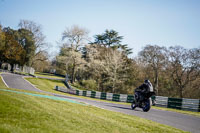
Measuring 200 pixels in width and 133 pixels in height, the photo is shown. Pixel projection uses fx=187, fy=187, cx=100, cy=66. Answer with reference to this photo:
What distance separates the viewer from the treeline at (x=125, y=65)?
118 ft

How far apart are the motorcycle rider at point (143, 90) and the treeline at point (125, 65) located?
2574 cm

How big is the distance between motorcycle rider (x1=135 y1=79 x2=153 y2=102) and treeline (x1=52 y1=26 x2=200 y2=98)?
25741mm

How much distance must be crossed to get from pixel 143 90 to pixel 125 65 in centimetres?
3666

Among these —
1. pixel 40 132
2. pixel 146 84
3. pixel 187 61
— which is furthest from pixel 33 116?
pixel 187 61

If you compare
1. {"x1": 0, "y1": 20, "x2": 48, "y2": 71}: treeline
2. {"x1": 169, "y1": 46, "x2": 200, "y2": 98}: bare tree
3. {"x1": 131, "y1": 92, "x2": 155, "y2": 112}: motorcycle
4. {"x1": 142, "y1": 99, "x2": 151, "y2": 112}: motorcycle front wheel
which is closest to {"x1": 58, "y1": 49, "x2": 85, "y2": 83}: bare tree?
{"x1": 0, "y1": 20, "x2": 48, "y2": 71}: treeline

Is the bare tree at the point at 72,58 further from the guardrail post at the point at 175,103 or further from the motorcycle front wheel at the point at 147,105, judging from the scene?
the motorcycle front wheel at the point at 147,105

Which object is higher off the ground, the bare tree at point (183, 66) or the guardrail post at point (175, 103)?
the bare tree at point (183, 66)

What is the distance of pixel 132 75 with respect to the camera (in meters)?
48.9

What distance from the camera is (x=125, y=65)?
1907 inches

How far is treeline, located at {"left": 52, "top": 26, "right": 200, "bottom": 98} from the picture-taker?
36094mm

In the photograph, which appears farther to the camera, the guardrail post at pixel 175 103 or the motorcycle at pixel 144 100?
the guardrail post at pixel 175 103

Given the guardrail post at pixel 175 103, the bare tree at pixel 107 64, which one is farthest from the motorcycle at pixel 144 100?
the bare tree at pixel 107 64

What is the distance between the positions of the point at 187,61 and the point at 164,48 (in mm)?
5314

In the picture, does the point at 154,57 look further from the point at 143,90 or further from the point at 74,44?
the point at 143,90
